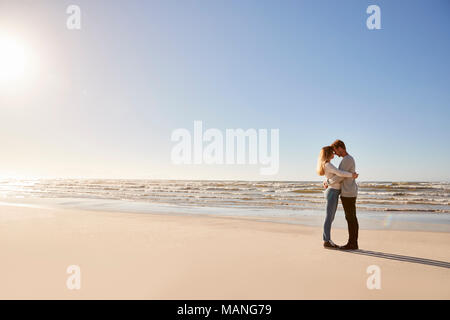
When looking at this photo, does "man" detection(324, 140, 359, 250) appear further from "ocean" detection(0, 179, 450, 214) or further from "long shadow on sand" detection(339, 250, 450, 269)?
"ocean" detection(0, 179, 450, 214)

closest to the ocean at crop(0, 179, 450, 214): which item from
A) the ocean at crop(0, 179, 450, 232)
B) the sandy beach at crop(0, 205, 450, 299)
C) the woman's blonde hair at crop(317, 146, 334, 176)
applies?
the ocean at crop(0, 179, 450, 232)

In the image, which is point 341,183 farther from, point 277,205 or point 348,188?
point 277,205

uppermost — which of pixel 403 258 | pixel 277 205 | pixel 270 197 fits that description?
pixel 403 258

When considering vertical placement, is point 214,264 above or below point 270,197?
above

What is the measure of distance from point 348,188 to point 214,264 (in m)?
2.61

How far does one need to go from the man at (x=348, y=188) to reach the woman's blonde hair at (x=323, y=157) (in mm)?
100

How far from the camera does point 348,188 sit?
196 inches

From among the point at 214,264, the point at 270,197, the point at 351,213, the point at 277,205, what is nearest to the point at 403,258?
the point at 351,213

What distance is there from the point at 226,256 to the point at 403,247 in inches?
137

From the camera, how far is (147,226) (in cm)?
765

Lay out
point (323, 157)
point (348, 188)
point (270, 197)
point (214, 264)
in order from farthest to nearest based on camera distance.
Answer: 1. point (270, 197)
2. point (323, 157)
3. point (348, 188)
4. point (214, 264)

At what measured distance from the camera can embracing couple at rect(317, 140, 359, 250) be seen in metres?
4.94
